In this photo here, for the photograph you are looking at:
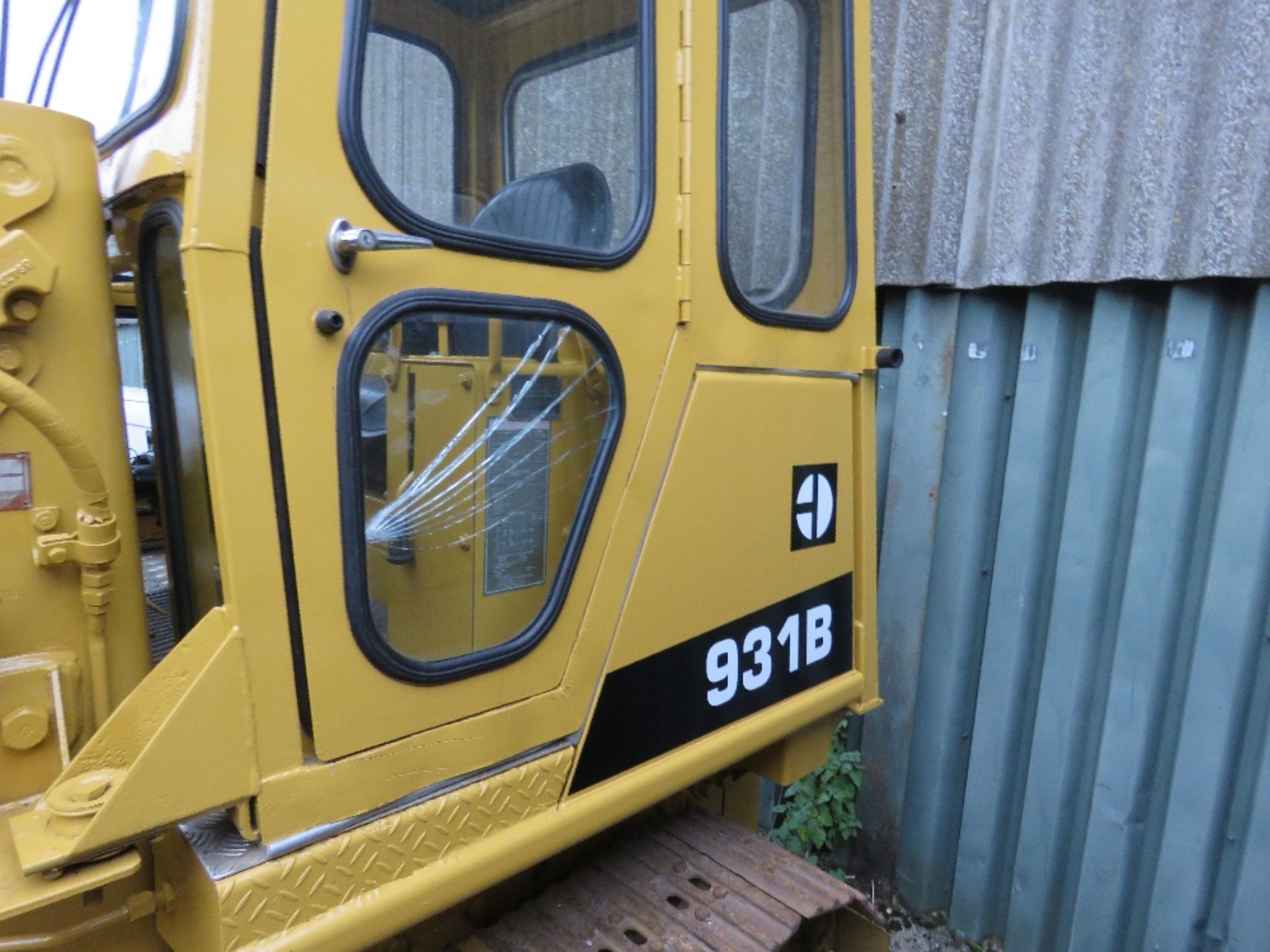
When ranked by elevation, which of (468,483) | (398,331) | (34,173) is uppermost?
(34,173)

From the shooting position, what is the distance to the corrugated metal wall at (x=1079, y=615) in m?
2.24

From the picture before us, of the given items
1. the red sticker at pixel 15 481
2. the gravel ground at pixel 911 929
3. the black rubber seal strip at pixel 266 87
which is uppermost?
the black rubber seal strip at pixel 266 87

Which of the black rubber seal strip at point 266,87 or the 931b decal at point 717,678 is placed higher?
the black rubber seal strip at point 266,87

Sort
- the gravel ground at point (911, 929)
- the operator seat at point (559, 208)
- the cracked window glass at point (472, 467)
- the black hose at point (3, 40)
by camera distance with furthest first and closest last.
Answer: the gravel ground at point (911, 929) → the black hose at point (3, 40) → the operator seat at point (559, 208) → the cracked window glass at point (472, 467)

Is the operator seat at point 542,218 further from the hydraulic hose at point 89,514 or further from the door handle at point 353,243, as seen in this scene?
the hydraulic hose at point 89,514

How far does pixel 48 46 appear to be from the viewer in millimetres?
1464

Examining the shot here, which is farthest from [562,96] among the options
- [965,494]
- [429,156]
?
[965,494]

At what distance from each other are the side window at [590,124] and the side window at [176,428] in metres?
0.53

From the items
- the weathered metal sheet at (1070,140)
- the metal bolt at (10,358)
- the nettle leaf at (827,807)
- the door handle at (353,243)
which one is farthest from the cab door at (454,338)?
the nettle leaf at (827,807)

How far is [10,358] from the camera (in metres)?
1.08

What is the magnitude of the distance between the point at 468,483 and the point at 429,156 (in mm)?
479

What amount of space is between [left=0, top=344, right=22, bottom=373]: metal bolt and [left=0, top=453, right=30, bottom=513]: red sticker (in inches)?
4.3

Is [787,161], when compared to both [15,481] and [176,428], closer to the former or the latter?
[176,428]

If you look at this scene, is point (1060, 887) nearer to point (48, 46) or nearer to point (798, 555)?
point (798, 555)
